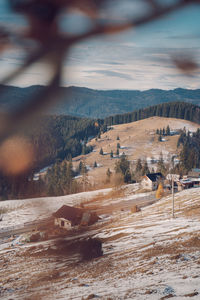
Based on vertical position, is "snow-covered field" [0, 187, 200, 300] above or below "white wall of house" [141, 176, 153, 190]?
above

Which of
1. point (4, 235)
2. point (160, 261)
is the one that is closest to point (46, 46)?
point (160, 261)

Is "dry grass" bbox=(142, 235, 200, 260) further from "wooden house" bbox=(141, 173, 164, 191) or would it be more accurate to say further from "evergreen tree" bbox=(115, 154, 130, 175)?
"wooden house" bbox=(141, 173, 164, 191)

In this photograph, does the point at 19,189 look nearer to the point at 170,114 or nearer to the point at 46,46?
the point at 46,46

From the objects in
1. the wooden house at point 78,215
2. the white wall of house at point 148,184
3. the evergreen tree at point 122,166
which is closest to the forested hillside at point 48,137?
the wooden house at point 78,215

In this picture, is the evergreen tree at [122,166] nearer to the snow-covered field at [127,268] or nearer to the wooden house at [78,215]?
the snow-covered field at [127,268]

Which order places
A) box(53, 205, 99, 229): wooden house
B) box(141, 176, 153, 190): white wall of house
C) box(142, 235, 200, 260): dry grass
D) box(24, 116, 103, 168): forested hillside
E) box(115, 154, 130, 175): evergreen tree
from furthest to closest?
box(141, 176, 153, 190): white wall of house
box(115, 154, 130, 175): evergreen tree
box(142, 235, 200, 260): dry grass
box(53, 205, 99, 229): wooden house
box(24, 116, 103, 168): forested hillside

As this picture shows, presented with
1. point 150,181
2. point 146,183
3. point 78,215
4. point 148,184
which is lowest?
point 148,184

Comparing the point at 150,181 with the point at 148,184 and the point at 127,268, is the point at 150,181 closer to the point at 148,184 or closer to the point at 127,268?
the point at 148,184

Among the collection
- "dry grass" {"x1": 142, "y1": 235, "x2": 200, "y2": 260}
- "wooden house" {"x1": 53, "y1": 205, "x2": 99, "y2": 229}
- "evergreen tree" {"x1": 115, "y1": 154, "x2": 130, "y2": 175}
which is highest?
"wooden house" {"x1": 53, "y1": 205, "x2": 99, "y2": 229}

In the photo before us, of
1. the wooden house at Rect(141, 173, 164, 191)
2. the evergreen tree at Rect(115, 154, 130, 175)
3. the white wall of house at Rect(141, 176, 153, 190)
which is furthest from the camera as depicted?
the white wall of house at Rect(141, 176, 153, 190)

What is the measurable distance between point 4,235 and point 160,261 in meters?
19.2

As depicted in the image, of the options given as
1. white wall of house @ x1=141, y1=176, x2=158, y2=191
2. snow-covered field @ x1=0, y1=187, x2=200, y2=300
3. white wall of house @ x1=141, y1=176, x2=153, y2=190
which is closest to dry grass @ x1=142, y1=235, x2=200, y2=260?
snow-covered field @ x1=0, y1=187, x2=200, y2=300

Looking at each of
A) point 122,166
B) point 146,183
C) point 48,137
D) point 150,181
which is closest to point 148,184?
point 146,183

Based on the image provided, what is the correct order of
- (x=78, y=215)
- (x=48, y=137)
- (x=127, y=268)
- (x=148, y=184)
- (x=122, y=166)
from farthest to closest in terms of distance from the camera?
(x=148, y=184) → (x=122, y=166) → (x=127, y=268) → (x=78, y=215) → (x=48, y=137)
